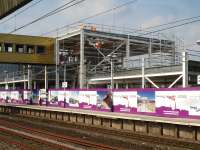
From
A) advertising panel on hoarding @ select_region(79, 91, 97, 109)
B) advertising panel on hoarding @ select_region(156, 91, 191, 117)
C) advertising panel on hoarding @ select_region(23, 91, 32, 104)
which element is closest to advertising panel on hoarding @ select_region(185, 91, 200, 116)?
advertising panel on hoarding @ select_region(156, 91, 191, 117)

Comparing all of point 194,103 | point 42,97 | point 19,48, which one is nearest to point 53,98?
point 42,97

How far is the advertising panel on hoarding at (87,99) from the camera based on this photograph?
1406 inches

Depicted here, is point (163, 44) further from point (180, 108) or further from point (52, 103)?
point (180, 108)

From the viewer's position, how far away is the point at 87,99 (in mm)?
36875

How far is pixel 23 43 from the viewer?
55594mm

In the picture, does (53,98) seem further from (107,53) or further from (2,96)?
(2,96)

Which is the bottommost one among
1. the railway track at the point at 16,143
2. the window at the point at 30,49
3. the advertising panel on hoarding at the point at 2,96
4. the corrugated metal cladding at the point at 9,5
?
the railway track at the point at 16,143

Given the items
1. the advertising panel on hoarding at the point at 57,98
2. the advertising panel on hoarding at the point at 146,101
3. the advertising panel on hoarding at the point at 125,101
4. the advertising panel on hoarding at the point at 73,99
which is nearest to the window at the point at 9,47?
the advertising panel on hoarding at the point at 57,98

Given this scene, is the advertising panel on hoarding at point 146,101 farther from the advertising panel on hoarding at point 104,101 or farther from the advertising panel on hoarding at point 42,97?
the advertising panel on hoarding at point 42,97

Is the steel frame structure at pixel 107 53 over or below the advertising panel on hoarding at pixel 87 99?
over

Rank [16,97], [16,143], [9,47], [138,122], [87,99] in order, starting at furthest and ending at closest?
1. [16,97]
2. [9,47]
3. [87,99]
4. [138,122]
5. [16,143]

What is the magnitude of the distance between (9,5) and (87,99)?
2156 centimetres

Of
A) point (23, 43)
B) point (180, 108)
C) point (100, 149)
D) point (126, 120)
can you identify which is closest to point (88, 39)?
point (23, 43)

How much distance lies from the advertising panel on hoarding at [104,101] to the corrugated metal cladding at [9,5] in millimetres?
17153
